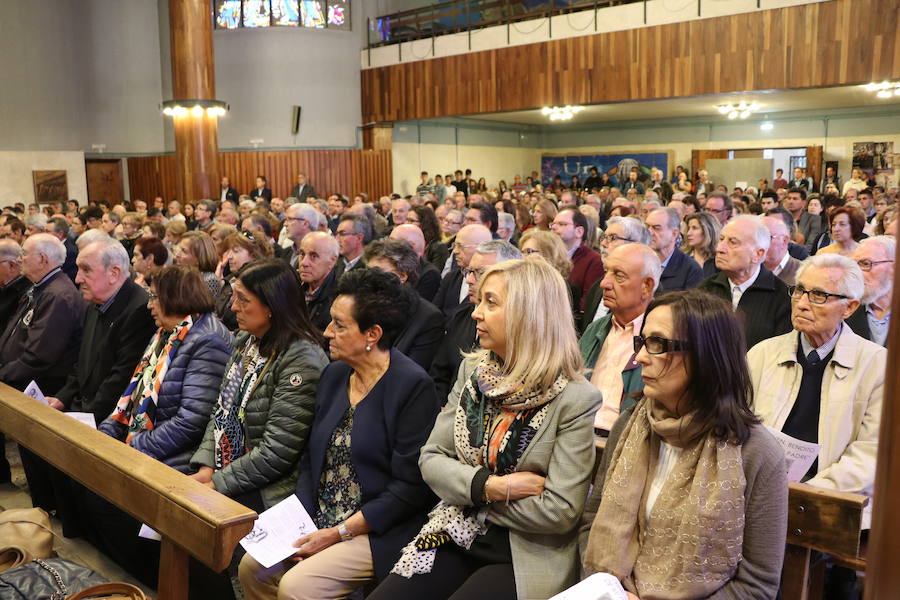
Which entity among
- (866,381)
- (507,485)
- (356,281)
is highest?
(356,281)

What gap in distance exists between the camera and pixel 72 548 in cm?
A: 373

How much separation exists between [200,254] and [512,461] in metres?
3.97

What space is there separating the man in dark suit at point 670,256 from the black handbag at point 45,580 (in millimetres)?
3331

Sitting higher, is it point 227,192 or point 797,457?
point 227,192

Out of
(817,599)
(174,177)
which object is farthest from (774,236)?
(174,177)

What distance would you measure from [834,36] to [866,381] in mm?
10597

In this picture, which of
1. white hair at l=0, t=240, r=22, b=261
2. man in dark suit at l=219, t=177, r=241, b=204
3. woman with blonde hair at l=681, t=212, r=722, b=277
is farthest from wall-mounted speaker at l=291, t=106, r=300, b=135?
woman with blonde hair at l=681, t=212, r=722, b=277

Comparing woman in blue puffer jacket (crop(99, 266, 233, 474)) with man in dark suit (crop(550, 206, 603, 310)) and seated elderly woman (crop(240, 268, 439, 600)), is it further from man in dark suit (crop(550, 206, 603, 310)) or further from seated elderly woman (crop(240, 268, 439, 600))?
man in dark suit (crop(550, 206, 603, 310))

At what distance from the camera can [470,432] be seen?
240 centimetres

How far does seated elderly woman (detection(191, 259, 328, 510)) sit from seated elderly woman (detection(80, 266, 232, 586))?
16 cm

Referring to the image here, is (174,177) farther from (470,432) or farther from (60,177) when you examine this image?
(470,432)

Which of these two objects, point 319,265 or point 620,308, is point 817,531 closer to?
point 620,308

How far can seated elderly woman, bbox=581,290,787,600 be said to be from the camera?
5.98 feet

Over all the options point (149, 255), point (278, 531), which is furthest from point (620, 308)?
point (149, 255)
